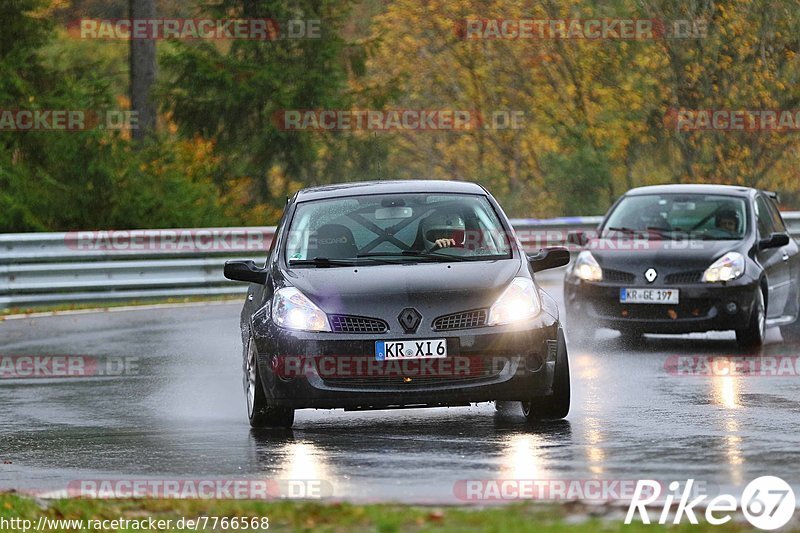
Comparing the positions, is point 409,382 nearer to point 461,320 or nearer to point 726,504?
point 461,320

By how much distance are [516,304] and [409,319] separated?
2.38 feet

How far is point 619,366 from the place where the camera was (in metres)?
15.3

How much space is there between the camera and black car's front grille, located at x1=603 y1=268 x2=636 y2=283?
1711 centimetres

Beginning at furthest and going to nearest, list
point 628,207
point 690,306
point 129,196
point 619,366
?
point 129,196
point 628,207
point 690,306
point 619,366

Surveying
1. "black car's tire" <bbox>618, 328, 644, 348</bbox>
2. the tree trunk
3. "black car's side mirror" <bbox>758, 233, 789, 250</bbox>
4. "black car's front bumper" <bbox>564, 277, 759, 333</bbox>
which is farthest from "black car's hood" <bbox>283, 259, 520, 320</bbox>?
the tree trunk

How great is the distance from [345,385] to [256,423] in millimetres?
977

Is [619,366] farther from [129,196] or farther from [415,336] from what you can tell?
[129,196]

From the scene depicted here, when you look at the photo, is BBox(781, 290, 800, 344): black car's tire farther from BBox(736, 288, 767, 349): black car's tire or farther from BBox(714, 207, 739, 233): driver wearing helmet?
BBox(714, 207, 739, 233): driver wearing helmet

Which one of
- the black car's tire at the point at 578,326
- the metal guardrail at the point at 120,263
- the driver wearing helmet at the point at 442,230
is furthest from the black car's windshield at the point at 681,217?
the metal guardrail at the point at 120,263

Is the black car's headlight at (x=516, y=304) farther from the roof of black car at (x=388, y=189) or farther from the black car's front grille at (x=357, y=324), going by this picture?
the roof of black car at (x=388, y=189)

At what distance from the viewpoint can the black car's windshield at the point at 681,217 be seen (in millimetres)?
17672

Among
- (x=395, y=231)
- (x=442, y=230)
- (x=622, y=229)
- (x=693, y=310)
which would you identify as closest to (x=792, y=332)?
(x=622, y=229)

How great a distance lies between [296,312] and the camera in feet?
37.1

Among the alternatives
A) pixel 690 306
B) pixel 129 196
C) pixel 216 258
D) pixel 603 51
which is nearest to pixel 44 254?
pixel 216 258
